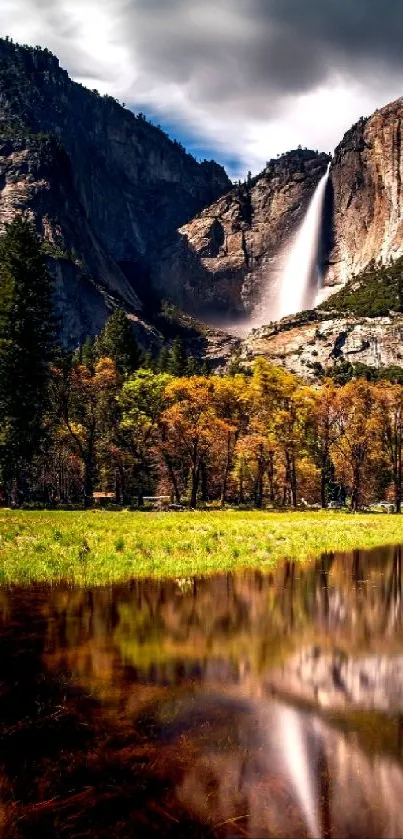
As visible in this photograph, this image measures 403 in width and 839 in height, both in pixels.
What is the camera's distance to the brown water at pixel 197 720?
5262mm

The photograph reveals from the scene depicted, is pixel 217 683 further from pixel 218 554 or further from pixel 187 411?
pixel 187 411

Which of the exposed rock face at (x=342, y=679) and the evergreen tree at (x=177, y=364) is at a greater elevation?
the evergreen tree at (x=177, y=364)

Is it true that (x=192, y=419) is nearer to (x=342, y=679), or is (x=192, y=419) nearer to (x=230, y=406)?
(x=230, y=406)

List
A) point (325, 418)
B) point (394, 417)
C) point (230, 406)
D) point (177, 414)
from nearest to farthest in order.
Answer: point (177, 414) < point (325, 418) < point (230, 406) < point (394, 417)

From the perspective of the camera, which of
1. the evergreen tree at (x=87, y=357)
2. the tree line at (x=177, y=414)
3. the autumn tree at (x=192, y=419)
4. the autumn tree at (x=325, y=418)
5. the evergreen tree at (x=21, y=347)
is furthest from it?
the evergreen tree at (x=87, y=357)

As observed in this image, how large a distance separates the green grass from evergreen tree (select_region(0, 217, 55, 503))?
19527mm

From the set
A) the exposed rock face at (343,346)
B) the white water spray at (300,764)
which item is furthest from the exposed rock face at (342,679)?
the exposed rock face at (343,346)

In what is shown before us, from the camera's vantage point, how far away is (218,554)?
22.3 meters

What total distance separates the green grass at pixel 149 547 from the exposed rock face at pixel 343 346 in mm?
147172

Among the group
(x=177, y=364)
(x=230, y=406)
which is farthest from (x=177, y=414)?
(x=177, y=364)

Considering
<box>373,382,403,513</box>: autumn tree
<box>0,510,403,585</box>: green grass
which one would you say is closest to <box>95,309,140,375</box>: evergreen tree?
<box>373,382,403,513</box>: autumn tree

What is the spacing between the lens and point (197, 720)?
23.9 ft

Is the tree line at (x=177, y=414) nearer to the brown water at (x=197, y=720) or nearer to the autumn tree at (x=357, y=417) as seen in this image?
the autumn tree at (x=357, y=417)

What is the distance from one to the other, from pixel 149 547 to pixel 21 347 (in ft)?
99.5
